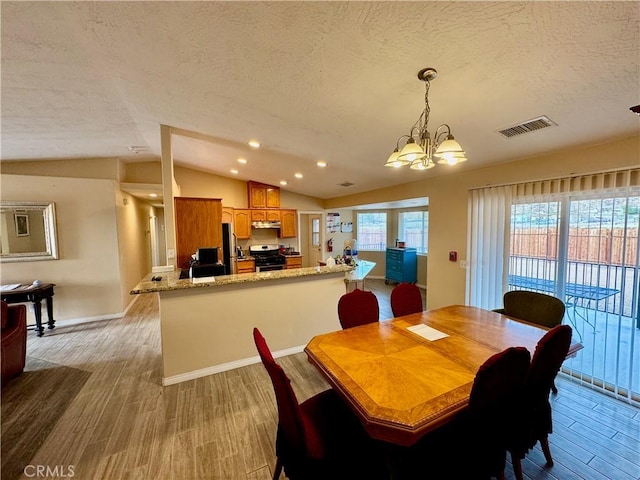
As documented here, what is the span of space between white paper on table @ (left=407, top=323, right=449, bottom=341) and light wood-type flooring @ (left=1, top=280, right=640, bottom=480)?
83 centimetres

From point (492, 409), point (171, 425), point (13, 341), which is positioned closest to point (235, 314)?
point (171, 425)

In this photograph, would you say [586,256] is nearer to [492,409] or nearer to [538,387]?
[538,387]

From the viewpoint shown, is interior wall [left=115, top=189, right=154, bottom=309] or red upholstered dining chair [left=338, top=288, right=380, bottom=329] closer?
red upholstered dining chair [left=338, top=288, right=380, bottom=329]

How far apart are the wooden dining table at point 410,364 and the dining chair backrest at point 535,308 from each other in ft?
0.95

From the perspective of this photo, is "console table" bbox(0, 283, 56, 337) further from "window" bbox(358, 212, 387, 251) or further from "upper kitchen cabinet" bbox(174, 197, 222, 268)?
"window" bbox(358, 212, 387, 251)

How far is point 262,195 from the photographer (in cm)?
655

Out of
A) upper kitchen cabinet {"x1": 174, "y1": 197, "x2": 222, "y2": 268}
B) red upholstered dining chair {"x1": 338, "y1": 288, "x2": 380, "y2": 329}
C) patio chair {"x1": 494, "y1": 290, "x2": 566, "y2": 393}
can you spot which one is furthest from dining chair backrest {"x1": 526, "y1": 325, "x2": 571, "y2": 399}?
upper kitchen cabinet {"x1": 174, "y1": 197, "x2": 222, "y2": 268}

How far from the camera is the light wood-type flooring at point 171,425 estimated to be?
64.9 inches

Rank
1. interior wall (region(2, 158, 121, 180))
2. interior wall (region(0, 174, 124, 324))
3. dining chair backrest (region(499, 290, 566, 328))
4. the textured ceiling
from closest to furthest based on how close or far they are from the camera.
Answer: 1. the textured ceiling
2. dining chair backrest (region(499, 290, 566, 328))
3. interior wall (region(0, 174, 124, 324))
4. interior wall (region(2, 158, 121, 180))

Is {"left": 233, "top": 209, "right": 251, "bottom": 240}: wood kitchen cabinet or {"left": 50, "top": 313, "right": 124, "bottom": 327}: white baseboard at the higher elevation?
{"left": 233, "top": 209, "right": 251, "bottom": 240}: wood kitchen cabinet

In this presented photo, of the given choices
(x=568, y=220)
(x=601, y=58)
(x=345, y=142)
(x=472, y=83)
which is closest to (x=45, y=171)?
(x=345, y=142)

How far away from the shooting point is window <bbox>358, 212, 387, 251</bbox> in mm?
7551

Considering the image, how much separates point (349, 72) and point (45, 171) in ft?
17.3

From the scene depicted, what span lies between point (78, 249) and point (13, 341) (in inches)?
80.1
